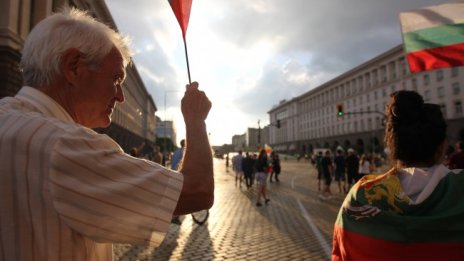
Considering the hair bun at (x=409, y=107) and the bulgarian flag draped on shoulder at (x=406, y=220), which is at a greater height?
the hair bun at (x=409, y=107)

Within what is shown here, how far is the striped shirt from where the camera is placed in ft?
3.91

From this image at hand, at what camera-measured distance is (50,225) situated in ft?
3.99

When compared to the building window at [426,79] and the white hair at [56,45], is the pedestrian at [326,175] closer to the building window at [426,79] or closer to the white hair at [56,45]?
the white hair at [56,45]

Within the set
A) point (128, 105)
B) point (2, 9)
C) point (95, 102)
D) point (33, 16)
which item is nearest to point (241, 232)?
point (95, 102)

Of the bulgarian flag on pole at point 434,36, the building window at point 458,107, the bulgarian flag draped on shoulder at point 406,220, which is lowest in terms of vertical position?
the bulgarian flag draped on shoulder at point 406,220

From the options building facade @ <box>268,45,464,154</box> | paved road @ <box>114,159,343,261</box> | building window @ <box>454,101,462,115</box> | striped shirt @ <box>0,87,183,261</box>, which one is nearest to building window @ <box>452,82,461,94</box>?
building facade @ <box>268,45,464,154</box>

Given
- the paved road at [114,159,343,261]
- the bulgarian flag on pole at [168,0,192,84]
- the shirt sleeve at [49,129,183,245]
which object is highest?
the bulgarian flag on pole at [168,0,192,84]

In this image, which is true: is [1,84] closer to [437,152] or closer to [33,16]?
[33,16]

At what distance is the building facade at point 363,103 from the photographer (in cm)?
6562

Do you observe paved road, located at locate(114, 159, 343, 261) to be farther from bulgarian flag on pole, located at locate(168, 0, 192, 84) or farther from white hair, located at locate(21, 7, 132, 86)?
white hair, located at locate(21, 7, 132, 86)

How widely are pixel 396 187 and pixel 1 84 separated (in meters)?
22.7

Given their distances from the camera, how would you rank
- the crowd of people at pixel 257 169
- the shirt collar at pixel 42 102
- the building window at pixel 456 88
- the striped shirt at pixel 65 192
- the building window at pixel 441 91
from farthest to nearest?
the building window at pixel 441 91
the building window at pixel 456 88
the crowd of people at pixel 257 169
the shirt collar at pixel 42 102
the striped shirt at pixel 65 192

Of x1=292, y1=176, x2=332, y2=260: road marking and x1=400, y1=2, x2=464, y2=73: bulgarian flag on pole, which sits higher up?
x1=400, y1=2, x2=464, y2=73: bulgarian flag on pole

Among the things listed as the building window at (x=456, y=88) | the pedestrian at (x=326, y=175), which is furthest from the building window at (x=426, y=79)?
the pedestrian at (x=326, y=175)
